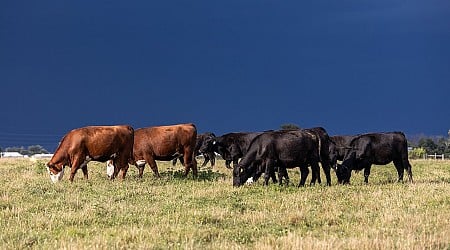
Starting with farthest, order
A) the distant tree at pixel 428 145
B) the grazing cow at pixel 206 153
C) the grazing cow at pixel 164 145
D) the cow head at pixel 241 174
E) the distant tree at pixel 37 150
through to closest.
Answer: the distant tree at pixel 37 150 < the distant tree at pixel 428 145 < the grazing cow at pixel 206 153 < the grazing cow at pixel 164 145 < the cow head at pixel 241 174

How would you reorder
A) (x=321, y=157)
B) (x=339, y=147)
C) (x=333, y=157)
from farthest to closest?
(x=339, y=147), (x=333, y=157), (x=321, y=157)

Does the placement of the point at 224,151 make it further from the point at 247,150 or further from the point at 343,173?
the point at 247,150

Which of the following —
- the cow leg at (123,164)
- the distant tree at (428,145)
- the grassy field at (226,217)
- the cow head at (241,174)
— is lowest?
the grassy field at (226,217)

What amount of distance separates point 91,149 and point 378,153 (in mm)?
9772

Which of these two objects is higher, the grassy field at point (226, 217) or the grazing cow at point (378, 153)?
the grazing cow at point (378, 153)

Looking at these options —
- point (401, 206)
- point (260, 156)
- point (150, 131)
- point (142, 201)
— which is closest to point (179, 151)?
point (150, 131)

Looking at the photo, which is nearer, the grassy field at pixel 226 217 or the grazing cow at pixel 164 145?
the grassy field at pixel 226 217

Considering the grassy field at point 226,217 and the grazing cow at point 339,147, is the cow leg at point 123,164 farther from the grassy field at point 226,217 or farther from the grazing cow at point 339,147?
the grazing cow at point 339,147

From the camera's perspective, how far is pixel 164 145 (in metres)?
24.7

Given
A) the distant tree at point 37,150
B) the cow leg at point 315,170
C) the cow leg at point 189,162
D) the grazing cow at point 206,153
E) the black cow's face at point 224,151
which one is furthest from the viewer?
the distant tree at point 37,150

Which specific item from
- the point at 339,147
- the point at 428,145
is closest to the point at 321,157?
the point at 339,147

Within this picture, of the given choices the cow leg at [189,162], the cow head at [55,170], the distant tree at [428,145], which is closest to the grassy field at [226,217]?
the cow head at [55,170]

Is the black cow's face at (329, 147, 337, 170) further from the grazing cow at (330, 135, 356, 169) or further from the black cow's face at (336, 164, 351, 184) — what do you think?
the black cow's face at (336, 164, 351, 184)

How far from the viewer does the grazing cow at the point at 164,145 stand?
24672 mm
